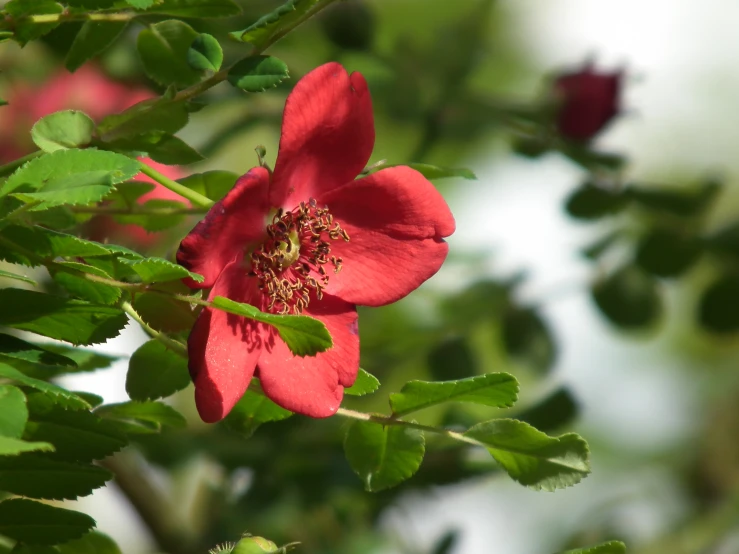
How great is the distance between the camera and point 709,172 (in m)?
1.53

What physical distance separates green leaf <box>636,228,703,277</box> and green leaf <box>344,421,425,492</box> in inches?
31.5

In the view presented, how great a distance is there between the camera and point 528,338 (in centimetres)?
148

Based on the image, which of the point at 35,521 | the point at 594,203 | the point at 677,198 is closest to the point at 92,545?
the point at 35,521

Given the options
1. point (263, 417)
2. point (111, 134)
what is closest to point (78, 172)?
point (111, 134)

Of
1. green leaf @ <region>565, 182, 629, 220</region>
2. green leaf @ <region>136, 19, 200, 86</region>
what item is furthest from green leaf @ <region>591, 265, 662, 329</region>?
green leaf @ <region>136, 19, 200, 86</region>

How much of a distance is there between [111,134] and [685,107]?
11.4ft

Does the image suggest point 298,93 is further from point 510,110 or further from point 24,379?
point 510,110

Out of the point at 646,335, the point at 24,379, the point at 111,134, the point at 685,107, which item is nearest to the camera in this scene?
the point at 24,379

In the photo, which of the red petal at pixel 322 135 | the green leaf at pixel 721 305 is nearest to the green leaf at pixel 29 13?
the red petal at pixel 322 135

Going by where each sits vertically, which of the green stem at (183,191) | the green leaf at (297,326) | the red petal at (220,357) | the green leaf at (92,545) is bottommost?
the green leaf at (92,545)

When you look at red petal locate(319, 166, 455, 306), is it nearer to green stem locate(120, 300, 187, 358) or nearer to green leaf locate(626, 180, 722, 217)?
green stem locate(120, 300, 187, 358)

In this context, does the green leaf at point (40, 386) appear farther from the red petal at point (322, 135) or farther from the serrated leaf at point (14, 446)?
the red petal at point (322, 135)

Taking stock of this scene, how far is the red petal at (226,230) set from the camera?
627 millimetres

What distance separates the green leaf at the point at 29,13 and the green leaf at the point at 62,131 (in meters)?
0.05
